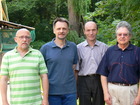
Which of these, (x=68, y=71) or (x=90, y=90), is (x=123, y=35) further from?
(x=90, y=90)

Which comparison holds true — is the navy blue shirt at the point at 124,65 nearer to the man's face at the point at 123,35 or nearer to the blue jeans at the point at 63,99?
the man's face at the point at 123,35

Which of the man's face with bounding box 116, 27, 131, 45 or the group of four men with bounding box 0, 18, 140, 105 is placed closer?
the group of four men with bounding box 0, 18, 140, 105

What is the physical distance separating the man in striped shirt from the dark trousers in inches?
32.9

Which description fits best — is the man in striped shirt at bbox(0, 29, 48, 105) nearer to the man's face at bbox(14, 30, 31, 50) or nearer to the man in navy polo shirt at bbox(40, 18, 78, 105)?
the man's face at bbox(14, 30, 31, 50)

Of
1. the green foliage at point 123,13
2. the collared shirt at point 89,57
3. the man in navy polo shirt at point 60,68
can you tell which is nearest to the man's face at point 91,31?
the collared shirt at point 89,57

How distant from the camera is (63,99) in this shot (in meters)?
3.51

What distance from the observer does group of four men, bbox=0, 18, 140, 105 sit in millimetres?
3061

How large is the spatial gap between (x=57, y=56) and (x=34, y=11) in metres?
21.2

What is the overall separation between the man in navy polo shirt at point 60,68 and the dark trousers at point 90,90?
1.06 ft

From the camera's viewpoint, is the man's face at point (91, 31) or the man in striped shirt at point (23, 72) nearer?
the man in striped shirt at point (23, 72)

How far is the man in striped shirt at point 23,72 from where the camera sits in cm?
303

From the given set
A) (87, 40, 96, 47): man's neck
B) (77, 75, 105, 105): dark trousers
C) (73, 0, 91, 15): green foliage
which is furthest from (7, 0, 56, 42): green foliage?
(77, 75, 105, 105): dark trousers

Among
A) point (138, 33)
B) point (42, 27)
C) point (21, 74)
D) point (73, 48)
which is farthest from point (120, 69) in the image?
point (42, 27)

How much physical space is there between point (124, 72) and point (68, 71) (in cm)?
76
